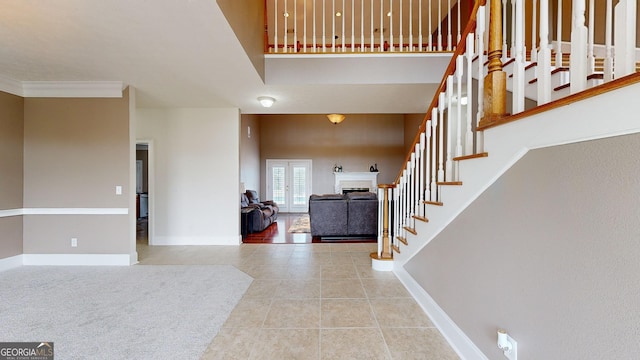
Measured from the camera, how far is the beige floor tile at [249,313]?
2278mm

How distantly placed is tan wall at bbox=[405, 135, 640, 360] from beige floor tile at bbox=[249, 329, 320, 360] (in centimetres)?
105

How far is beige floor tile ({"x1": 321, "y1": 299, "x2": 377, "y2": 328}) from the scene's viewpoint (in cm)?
226

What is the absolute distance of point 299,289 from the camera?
2949mm

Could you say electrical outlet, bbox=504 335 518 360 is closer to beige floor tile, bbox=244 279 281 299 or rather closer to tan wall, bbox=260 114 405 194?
beige floor tile, bbox=244 279 281 299

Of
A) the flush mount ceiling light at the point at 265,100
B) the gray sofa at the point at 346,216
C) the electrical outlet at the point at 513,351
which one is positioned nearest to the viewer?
the electrical outlet at the point at 513,351

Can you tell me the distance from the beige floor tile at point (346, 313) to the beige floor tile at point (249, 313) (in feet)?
1.74

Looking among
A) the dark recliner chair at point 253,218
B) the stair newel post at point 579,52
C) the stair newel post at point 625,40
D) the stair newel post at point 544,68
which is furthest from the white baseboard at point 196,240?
the stair newel post at point 625,40

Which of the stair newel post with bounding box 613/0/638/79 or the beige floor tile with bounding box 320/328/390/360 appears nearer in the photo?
the stair newel post with bounding box 613/0/638/79

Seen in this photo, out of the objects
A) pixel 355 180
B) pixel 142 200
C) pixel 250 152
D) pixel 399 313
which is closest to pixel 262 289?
pixel 399 313

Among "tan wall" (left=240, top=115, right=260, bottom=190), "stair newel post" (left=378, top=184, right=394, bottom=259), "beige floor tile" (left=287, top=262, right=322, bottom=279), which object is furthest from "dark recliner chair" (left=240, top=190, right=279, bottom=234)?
"stair newel post" (left=378, top=184, right=394, bottom=259)

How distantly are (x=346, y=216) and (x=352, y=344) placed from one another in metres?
3.48

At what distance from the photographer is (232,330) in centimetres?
218

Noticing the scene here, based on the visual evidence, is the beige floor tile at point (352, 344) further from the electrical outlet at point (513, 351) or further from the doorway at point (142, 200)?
the doorway at point (142, 200)

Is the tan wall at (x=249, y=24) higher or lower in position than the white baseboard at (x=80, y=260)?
higher
